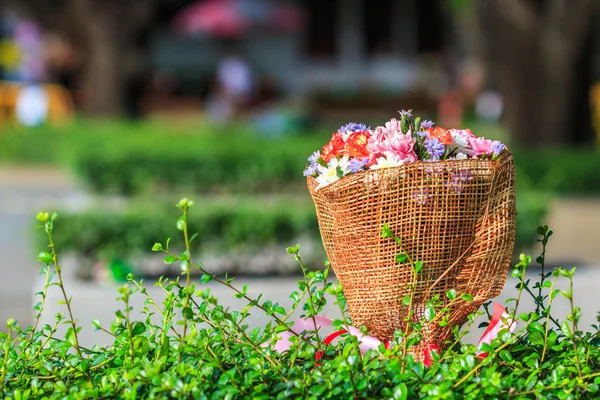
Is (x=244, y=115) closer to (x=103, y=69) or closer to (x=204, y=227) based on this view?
(x=103, y=69)

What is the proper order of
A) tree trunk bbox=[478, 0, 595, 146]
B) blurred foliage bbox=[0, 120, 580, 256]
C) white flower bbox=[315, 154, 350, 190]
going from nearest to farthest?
white flower bbox=[315, 154, 350, 190] → blurred foliage bbox=[0, 120, 580, 256] → tree trunk bbox=[478, 0, 595, 146]

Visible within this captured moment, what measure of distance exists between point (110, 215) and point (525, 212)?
2770 millimetres

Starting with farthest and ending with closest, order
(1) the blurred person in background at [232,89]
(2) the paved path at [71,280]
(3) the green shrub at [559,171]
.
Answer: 1. (1) the blurred person in background at [232,89]
2. (3) the green shrub at [559,171]
3. (2) the paved path at [71,280]

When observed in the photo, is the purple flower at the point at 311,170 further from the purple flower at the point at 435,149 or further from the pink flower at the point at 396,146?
the purple flower at the point at 435,149

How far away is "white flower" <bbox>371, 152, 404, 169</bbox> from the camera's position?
278cm

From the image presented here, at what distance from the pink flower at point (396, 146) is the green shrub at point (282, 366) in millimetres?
404

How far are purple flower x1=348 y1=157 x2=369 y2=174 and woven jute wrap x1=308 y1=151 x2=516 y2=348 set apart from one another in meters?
0.04

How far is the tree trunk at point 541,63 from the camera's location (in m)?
11.2

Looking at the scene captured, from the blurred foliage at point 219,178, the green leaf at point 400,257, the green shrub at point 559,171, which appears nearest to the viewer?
the green leaf at point 400,257

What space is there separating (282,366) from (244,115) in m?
18.7

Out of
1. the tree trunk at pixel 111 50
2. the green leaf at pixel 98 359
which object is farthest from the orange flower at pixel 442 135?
the tree trunk at pixel 111 50

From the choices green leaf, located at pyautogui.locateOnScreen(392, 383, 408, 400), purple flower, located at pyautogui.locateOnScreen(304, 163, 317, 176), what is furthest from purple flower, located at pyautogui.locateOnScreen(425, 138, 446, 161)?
green leaf, located at pyautogui.locateOnScreen(392, 383, 408, 400)

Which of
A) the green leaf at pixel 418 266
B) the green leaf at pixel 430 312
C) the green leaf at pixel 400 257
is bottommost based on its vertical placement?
the green leaf at pixel 430 312

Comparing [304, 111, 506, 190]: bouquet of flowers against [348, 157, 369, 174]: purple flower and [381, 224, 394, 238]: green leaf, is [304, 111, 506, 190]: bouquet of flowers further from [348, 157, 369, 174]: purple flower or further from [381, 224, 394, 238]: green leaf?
[381, 224, 394, 238]: green leaf
